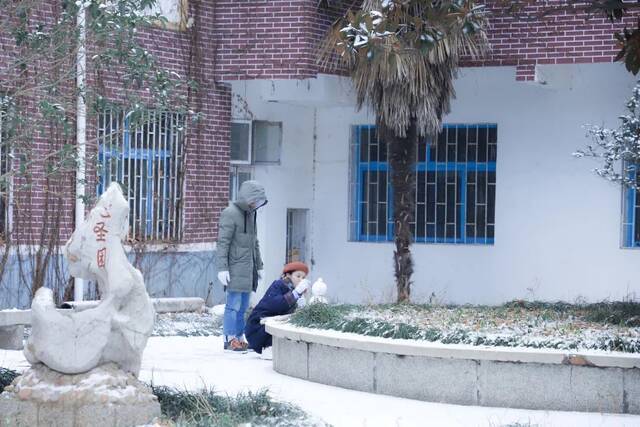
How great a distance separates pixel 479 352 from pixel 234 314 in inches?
163

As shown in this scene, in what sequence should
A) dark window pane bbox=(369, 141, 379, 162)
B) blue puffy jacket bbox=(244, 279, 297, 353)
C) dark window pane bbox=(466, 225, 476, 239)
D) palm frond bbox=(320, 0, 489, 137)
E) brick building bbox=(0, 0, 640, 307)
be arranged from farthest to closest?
dark window pane bbox=(369, 141, 379, 162) → dark window pane bbox=(466, 225, 476, 239) → brick building bbox=(0, 0, 640, 307) → palm frond bbox=(320, 0, 489, 137) → blue puffy jacket bbox=(244, 279, 297, 353)

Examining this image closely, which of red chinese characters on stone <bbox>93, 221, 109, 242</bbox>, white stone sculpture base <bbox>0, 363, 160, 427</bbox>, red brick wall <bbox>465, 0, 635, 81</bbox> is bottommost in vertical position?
white stone sculpture base <bbox>0, 363, 160, 427</bbox>

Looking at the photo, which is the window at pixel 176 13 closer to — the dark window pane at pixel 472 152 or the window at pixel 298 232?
the window at pixel 298 232

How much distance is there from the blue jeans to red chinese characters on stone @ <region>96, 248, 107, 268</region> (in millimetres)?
4814

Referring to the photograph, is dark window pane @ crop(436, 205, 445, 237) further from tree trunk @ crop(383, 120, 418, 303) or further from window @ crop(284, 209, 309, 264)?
window @ crop(284, 209, 309, 264)

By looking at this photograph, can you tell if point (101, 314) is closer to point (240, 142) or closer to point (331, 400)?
point (331, 400)

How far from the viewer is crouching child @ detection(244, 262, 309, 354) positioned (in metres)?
13.4

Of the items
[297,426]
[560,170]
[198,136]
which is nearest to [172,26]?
[198,136]

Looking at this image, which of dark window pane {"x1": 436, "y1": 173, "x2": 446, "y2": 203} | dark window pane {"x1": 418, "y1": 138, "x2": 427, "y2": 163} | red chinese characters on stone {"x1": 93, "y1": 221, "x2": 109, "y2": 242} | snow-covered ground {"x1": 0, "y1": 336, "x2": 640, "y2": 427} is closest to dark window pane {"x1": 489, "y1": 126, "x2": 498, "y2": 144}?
dark window pane {"x1": 436, "y1": 173, "x2": 446, "y2": 203}

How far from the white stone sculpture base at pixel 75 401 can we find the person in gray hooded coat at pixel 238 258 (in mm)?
4875

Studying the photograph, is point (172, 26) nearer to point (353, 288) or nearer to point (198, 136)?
point (198, 136)

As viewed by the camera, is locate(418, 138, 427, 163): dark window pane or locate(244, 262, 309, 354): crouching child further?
locate(418, 138, 427, 163): dark window pane

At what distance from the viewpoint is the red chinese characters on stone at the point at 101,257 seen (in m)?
9.11

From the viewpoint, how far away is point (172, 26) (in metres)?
18.8
